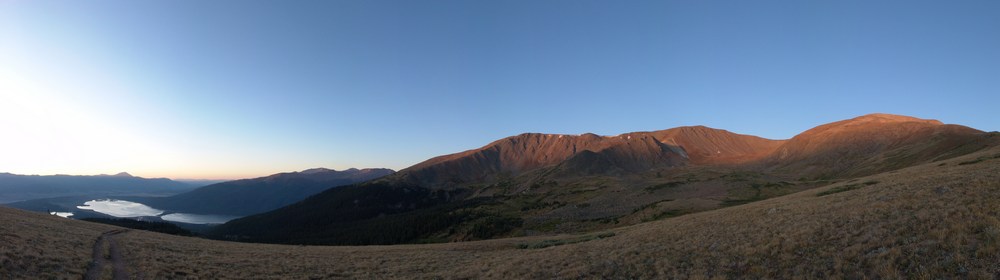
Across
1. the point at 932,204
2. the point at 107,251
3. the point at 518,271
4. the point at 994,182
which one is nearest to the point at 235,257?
the point at 107,251

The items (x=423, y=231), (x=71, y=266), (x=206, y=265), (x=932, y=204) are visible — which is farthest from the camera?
(x=423, y=231)

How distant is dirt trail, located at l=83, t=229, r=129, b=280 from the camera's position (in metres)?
24.4

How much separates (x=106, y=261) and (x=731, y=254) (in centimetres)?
4067

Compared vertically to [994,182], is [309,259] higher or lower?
lower

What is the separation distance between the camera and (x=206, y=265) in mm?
30891

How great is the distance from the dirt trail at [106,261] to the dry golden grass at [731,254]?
688 millimetres

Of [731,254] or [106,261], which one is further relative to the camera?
[106,261]

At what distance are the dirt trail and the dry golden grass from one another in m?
0.69

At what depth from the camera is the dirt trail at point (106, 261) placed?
24375 mm

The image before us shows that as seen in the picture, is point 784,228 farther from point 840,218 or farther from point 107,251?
point 107,251

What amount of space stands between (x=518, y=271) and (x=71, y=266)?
2700cm

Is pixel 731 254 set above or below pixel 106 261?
above

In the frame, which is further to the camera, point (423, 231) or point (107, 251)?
point (423, 231)

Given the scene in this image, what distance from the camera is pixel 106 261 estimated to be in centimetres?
2886
